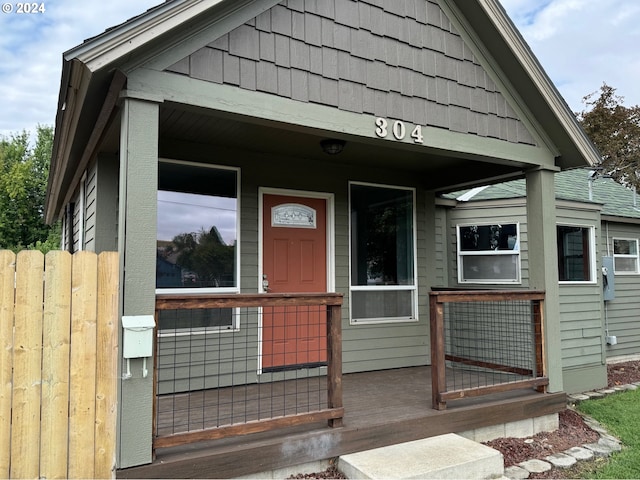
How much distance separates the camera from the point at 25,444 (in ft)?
8.34

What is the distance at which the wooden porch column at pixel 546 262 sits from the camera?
459cm

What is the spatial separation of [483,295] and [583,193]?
605cm

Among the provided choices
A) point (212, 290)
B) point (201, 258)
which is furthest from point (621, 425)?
point (201, 258)

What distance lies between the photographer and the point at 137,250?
108 inches

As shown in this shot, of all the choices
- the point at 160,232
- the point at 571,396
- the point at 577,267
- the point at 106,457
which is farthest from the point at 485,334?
the point at 106,457

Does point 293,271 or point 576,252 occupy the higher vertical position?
point 576,252

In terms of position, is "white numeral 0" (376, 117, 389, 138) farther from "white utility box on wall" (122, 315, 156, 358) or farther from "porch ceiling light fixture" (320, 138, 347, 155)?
"white utility box on wall" (122, 315, 156, 358)

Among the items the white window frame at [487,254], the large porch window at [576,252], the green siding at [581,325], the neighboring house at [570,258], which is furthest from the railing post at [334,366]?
the large porch window at [576,252]

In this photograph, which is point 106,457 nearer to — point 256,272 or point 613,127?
point 256,272

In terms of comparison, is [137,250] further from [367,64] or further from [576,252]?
[576,252]

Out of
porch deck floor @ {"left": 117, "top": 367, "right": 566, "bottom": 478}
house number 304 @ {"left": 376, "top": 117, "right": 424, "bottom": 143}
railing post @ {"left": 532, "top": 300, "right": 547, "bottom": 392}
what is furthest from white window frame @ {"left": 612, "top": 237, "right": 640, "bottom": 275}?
house number 304 @ {"left": 376, "top": 117, "right": 424, "bottom": 143}
